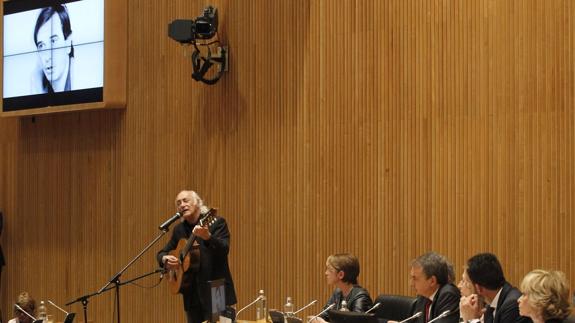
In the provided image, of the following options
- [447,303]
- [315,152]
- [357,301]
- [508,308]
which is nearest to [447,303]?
[447,303]

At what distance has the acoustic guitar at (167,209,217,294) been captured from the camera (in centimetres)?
684

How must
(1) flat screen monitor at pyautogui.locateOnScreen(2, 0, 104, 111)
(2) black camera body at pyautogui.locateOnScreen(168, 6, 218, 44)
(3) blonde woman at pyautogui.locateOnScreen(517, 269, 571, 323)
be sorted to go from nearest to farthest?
(3) blonde woman at pyautogui.locateOnScreen(517, 269, 571, 323) → (2) black camera body at pyautogui.locateOnScreen(168, 6, 218, 44) → (1) flat screen monitor at pyautogui.locateOnScreen(2, 0, 104, 111)

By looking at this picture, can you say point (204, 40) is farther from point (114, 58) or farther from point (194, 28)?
point (114, 58)

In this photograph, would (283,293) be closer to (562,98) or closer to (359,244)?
(359,244)

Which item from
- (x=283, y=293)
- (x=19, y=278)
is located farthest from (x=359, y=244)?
(x=19, y=278)

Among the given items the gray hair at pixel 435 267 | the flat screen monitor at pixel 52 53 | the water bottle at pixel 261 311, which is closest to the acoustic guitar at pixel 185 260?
the water bottle at pixel 261 311

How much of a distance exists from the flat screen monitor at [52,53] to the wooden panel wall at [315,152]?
333mm

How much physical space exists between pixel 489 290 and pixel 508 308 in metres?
0.19

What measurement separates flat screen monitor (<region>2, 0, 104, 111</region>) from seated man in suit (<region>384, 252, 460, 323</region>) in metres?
5.08

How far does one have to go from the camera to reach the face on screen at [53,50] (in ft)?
32.8

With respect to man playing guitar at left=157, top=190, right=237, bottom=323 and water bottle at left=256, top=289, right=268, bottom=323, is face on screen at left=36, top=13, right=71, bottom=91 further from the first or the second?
Result: water bottle at left=256, top=289, right=268, bottom=323

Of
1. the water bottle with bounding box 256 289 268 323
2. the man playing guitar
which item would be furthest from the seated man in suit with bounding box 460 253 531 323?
the man playing guitar

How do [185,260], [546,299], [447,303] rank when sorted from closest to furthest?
[546,299], [447,303], [185,260]

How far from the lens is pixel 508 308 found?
191 inches
